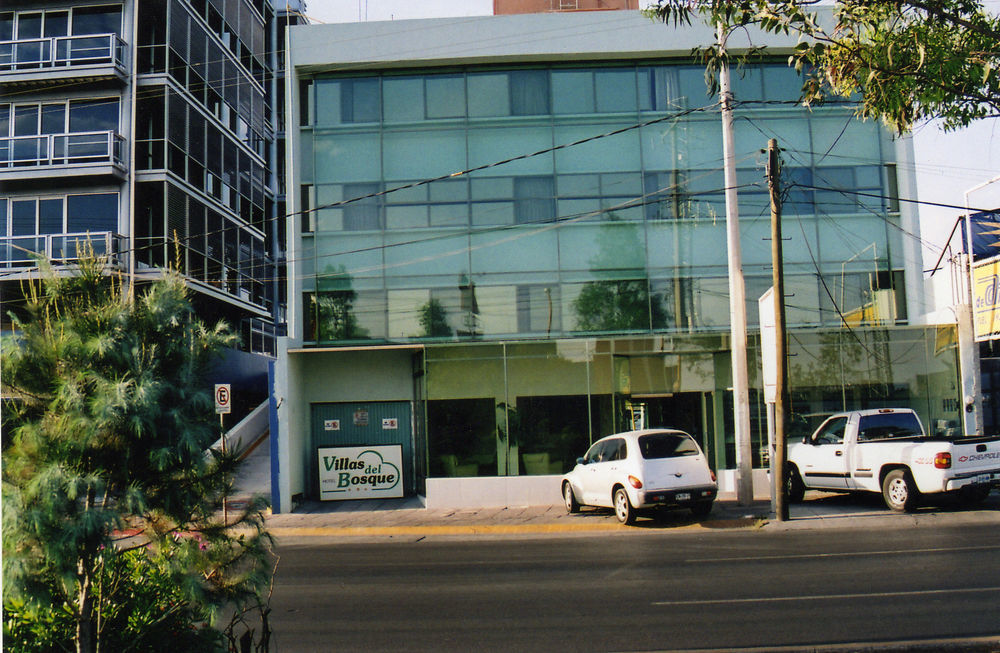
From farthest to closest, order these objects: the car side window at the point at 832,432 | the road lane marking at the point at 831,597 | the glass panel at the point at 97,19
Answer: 1. the glass panel at the point at 97,19
2. the car side window at the point at 832,432
3. the road lane marking at the point at 831,597

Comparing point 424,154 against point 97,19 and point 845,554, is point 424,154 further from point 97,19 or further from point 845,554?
point 97,19

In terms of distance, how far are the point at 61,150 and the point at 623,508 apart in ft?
68.4

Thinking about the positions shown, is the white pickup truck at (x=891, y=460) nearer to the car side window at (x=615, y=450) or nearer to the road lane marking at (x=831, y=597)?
the car side window at (x=615, y=450)

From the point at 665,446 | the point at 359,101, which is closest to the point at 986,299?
the point at 665,446

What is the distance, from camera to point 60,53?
26.2m

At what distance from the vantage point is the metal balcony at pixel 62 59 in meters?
25.4

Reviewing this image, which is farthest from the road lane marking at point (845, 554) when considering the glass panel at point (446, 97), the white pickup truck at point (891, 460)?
the glass panel at point (446, 97)

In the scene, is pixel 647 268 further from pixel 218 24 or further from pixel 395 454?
pixel 218 24

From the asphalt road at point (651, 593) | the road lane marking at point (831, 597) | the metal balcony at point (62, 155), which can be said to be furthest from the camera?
the metal balcony at point (62, 155)

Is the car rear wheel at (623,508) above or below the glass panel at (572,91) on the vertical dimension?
below

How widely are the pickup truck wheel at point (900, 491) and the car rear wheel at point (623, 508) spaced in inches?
186

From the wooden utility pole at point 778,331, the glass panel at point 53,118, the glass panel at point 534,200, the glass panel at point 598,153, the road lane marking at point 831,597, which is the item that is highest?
the glass panel at point 53,118

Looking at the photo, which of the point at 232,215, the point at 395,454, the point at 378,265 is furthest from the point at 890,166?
the point at 232,215

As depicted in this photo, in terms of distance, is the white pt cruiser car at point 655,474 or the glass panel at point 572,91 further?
the glass panel at point 572,91
